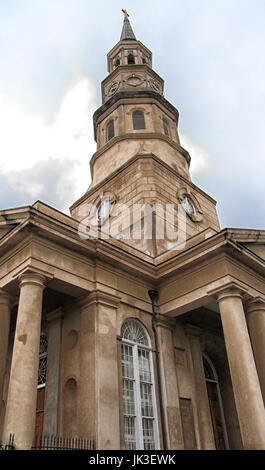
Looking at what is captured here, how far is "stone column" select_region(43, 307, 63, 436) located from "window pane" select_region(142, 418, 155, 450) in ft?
7.75

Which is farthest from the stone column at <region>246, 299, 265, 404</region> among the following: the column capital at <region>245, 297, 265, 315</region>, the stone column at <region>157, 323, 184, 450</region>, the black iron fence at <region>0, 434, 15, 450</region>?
the black iron fence at <region>0, 434, 15, 450</region>

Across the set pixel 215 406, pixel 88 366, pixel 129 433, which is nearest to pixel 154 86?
pixel 215 406

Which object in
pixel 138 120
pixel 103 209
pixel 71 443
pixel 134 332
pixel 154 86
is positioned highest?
pixel 154 86

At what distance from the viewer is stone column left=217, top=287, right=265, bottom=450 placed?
358 inches

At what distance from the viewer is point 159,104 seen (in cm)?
2259

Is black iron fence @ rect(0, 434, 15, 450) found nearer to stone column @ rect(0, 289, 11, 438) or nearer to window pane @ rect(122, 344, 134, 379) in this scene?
stone column @ rect(0, 289, 11, 438)

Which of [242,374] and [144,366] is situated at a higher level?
[144,366]

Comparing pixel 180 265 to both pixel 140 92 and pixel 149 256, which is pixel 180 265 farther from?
pixel 140 92

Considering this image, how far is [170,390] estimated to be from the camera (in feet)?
37.5

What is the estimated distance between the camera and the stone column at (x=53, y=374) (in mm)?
10258

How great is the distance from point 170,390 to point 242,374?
2603 mm

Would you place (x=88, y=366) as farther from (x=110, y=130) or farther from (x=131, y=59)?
(x=131, y=59)

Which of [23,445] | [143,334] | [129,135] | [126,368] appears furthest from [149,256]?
[129,135]

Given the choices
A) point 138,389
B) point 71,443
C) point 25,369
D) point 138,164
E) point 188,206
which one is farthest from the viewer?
point 188,206
